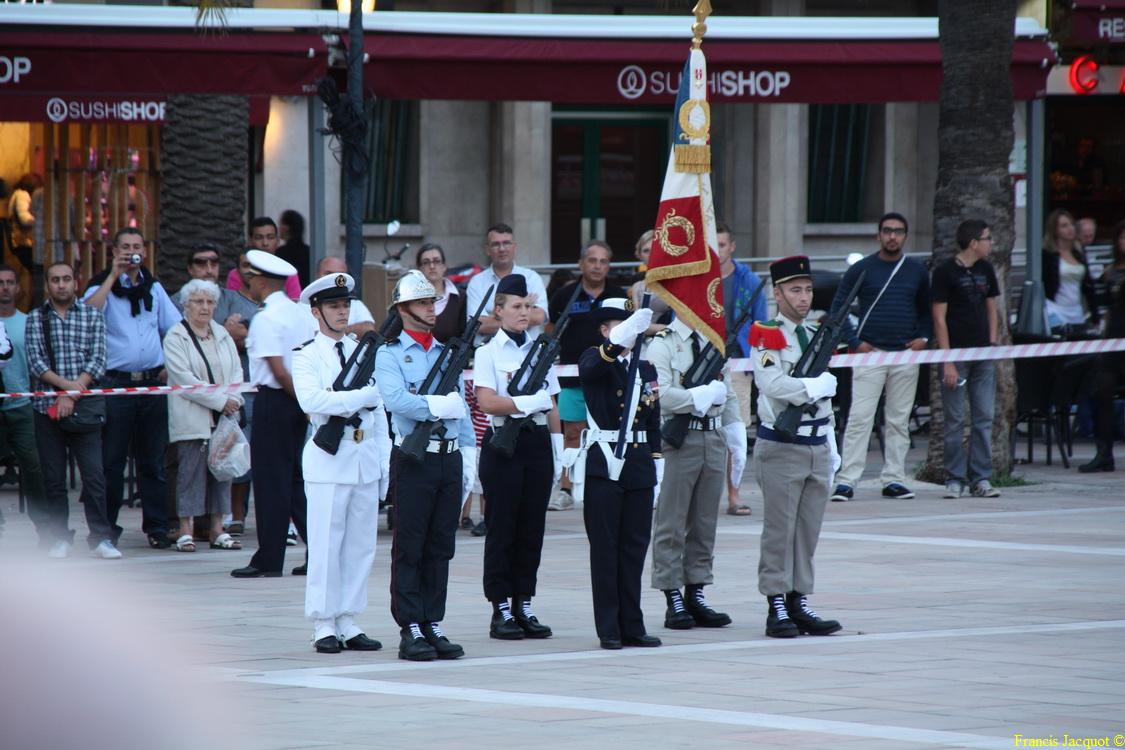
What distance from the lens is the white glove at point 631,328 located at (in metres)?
8.66

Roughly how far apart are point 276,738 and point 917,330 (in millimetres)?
9175

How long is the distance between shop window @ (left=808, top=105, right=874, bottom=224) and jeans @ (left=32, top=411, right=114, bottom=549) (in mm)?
16537

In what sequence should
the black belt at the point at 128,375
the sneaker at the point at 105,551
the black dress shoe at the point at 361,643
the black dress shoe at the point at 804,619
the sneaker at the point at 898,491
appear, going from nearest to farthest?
the black dress shoe at the point at 361,643 < the black dress shoe at the point at 804,619 < the sneaker at the point at 105,551 < the black belt at the point at 128,375 < the sneaker at the point at 898,491

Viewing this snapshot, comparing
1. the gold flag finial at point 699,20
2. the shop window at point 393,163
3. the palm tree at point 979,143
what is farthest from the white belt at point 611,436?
the shop window at point 393,163

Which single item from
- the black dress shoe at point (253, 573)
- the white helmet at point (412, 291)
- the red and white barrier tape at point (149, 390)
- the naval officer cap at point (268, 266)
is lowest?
the black dress shoe at point (253, 573)

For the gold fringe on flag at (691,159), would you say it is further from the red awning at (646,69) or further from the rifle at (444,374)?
the red awning at (646,69)

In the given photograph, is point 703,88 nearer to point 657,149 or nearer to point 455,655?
point 455,655

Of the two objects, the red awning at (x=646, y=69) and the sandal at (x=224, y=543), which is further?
the red awning at (x=646, y=69)

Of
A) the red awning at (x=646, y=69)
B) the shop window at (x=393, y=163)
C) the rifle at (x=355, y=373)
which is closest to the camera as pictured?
the rifle at (x=355, y=373)

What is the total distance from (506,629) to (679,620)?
3.28ft

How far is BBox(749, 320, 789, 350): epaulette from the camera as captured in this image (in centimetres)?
Result: 905

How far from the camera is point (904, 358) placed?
1438 centimetres

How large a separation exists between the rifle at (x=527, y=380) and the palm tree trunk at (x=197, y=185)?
7786mm

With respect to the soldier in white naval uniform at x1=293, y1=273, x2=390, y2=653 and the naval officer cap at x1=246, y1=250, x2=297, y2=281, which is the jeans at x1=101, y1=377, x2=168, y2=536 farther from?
the soldier in white naval uniform at x1=293, y1=273, x2=390, y2=653
